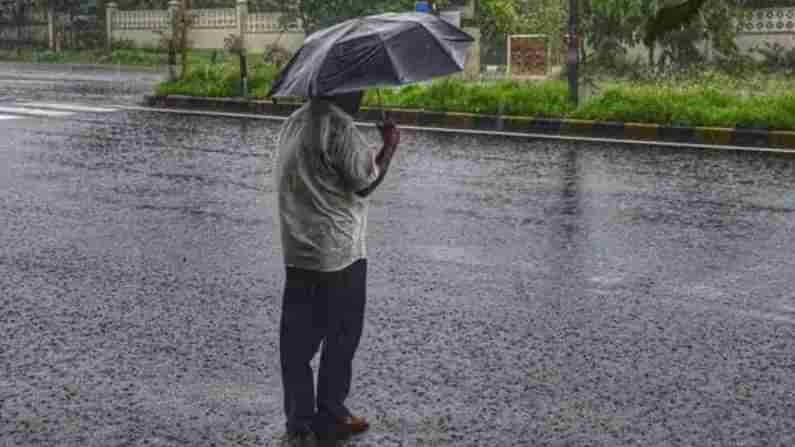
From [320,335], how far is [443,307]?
2.28 meters

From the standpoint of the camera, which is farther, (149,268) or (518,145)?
(518,145)

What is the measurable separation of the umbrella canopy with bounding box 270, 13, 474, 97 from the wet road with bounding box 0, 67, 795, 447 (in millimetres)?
1427

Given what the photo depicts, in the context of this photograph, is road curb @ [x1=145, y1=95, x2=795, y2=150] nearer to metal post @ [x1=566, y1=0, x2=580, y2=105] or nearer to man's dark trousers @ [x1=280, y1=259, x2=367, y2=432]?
metal post @ [x1=566, y1=0, x2=580, y2=105]

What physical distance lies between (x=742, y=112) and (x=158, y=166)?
7688 millimetres

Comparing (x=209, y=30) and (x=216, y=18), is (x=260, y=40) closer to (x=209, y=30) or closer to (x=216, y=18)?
(x=216, y=18)

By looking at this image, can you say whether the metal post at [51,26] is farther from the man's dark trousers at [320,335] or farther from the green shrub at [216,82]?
the man's dark trousers at [320,335]

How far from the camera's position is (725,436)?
15.6ft

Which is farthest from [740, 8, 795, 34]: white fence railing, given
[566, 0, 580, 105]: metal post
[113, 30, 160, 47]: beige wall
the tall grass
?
[113, 30, 160, 47]: beige wall

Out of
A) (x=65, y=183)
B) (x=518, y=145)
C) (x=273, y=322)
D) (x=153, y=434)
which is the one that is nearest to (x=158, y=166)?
(x=65, y=183)

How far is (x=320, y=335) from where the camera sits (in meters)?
4.67

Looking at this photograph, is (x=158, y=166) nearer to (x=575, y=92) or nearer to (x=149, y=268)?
(x=149, y=268)

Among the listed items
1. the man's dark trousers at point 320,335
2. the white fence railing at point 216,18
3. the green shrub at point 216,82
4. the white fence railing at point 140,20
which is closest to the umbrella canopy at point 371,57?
the man's dark trousers at point 320,335

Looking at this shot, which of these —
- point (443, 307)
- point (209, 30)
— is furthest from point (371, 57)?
point (209, 30)

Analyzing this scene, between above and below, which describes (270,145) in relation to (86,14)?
below
